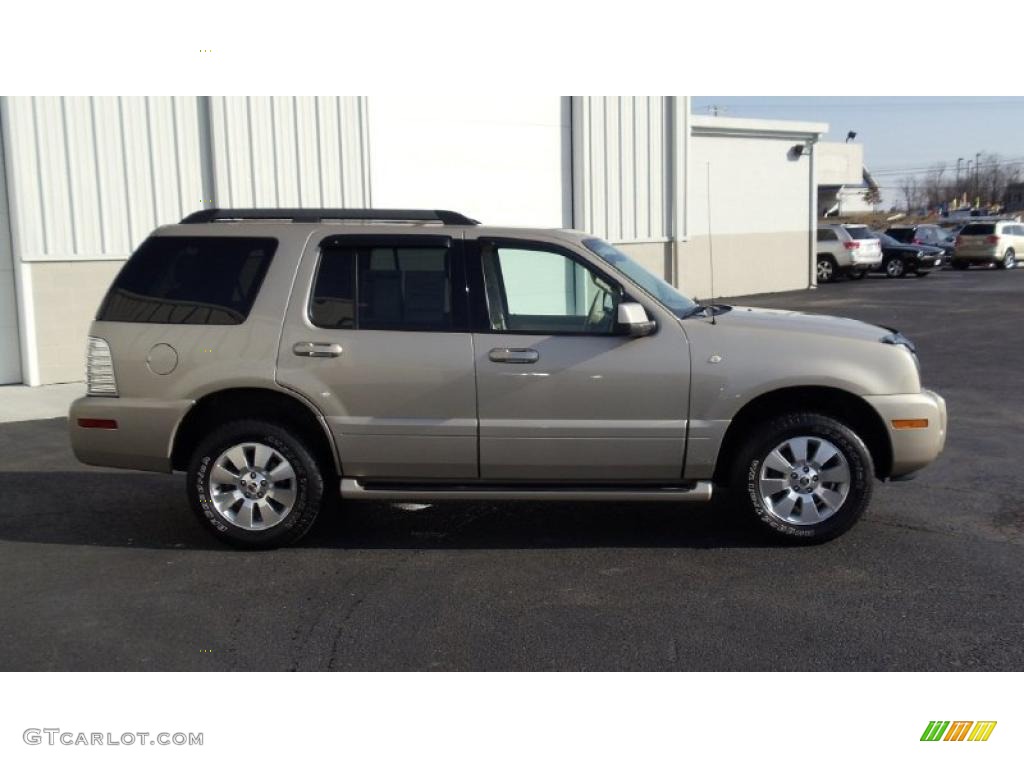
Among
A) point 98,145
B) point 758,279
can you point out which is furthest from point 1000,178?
point 98,145

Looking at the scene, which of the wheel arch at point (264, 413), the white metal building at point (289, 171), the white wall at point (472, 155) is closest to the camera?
the wheel arch at point (264, 413)

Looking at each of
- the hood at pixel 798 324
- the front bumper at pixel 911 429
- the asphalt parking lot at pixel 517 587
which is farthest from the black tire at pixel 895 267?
the front bumper at pixel 911 429

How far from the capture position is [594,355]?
19.6ft

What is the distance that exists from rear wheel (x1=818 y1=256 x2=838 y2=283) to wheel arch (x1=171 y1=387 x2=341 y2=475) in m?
26.6

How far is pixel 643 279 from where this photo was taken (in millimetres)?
6363

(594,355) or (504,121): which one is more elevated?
(504,121)

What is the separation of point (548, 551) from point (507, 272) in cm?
167

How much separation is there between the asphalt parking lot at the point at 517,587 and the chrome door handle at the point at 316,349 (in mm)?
1179

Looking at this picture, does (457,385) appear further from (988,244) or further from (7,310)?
(988,244)

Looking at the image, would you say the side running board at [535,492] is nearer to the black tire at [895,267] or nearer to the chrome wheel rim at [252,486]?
the chrome wheel rim at [252,486]

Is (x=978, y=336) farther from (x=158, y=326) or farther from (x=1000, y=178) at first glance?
(x=1000, y=178)

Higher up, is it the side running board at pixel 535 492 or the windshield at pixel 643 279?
the windshield at pixel 643 279

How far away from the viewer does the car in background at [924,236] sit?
36.5 m

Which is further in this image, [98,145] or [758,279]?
[758,279]
